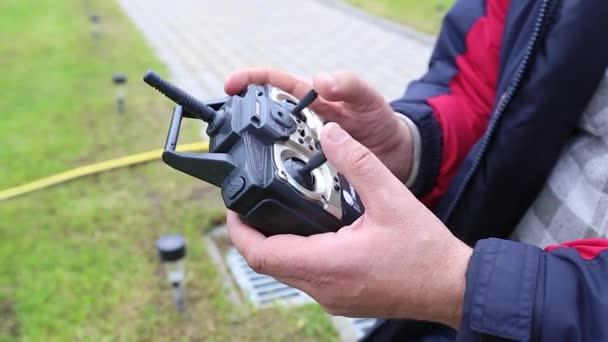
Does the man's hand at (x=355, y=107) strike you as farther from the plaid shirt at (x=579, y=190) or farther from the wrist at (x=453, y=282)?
the wrist at (x=453, y=282)

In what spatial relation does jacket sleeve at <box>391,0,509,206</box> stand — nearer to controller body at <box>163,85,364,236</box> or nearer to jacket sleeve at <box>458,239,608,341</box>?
controller body at <box>163,85,364,236</box>

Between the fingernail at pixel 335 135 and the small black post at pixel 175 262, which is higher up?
the fingernail at pixel 335 135

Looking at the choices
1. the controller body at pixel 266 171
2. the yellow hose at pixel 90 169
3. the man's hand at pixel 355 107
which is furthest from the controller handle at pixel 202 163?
the yellow hose at pixel 90 169

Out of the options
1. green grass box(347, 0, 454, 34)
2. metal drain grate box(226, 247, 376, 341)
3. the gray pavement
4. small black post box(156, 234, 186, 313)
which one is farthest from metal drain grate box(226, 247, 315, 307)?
green grass box(347, 0, 454, 34)

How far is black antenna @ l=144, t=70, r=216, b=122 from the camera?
0.84 meters

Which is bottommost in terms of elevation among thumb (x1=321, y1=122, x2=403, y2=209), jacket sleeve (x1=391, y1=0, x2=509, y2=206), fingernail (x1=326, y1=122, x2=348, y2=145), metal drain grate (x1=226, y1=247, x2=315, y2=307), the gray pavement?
the gray pavement

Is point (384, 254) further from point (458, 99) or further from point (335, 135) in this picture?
point (458, 99)

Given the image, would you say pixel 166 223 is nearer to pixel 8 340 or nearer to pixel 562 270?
pixel 8 340

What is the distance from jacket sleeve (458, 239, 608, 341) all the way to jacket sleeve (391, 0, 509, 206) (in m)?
0.51

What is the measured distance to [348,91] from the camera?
111 cm

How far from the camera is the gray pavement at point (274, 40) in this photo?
15.1 ft

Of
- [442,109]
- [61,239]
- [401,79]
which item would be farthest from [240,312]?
[401,79]

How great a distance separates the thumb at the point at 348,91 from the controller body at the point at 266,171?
186 millimetres

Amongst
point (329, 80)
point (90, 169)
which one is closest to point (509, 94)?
point (329, 80)
